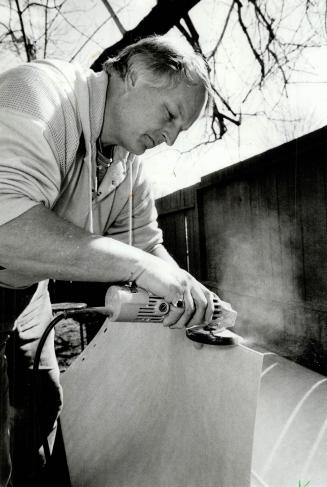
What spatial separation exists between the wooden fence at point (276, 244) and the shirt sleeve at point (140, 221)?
147cm

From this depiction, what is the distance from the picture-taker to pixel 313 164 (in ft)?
9.11

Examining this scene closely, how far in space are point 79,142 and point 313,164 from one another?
208 centimetres

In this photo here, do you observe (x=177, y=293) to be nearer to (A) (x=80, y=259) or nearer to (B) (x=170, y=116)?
(A) (x=80, y=259)

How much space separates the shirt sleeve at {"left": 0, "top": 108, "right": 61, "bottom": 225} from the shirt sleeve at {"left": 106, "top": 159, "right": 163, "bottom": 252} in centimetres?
78

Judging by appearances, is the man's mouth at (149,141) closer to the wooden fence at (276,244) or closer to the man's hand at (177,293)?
the man's hand at (177,293)

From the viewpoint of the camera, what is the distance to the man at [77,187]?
963 mm

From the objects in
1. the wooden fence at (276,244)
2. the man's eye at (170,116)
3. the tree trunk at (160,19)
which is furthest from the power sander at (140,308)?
the tree trunk at (160,19)

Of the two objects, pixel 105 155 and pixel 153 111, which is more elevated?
pixel 153 111

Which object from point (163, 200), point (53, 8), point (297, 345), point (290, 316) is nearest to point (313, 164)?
point (290, 316)

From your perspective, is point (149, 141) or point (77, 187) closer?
point (77, 187)

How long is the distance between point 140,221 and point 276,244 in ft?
5.85

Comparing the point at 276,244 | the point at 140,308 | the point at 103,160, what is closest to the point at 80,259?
the point at 140,308

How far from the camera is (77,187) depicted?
1399 mm

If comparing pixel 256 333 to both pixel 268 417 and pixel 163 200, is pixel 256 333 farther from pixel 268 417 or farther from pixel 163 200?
pixel 163 200
